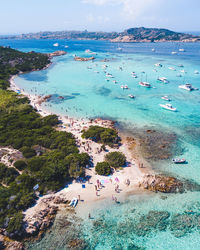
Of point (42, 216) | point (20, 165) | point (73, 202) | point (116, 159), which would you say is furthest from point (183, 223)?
point (20, 165)

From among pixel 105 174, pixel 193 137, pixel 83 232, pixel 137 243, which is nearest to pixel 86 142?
pixel 105 174

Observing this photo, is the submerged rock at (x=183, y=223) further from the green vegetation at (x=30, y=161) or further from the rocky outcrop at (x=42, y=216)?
the green vegetation at (x=30, y=161)

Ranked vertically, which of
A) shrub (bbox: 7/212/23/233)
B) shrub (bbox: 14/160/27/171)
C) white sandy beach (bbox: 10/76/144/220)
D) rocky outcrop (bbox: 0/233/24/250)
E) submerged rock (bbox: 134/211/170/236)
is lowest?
rocky outcrop (bbox: 0/233/24/250)

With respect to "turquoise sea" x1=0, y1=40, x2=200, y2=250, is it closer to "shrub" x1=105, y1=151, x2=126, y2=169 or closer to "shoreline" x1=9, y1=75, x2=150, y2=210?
"shoreline" x1=9, y1=75, x2=150, y2=210

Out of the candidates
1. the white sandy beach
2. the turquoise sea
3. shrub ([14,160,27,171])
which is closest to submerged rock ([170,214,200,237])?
the turquoise sea

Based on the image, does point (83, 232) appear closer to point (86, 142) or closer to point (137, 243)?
point (137, 243)

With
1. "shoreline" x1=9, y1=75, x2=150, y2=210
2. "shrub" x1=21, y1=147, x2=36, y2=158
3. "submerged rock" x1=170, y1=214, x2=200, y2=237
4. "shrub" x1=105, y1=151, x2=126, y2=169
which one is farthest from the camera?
"shrub" x1=21, y1=147, x2=36, y2=158

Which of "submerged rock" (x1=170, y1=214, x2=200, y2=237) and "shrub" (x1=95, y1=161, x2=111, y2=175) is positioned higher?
"shrub" (x1=95, y1=161, x2=111, y2=175)
